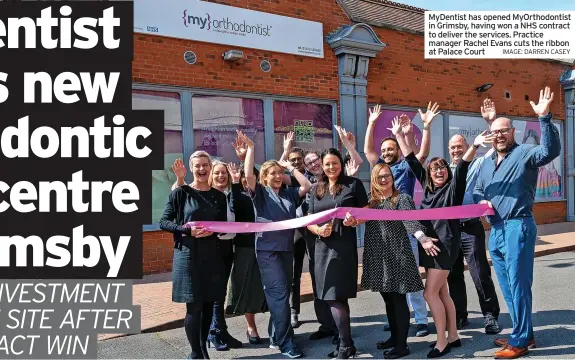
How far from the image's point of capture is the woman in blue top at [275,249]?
462 cm

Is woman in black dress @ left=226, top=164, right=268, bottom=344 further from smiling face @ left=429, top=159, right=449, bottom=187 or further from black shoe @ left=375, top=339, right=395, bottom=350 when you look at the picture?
smiling face @ left=429, top=159, right=449, bottom=187

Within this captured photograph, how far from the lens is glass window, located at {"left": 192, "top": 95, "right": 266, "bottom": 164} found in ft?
28.9

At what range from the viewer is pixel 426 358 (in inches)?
175

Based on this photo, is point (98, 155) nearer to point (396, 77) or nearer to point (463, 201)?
point (463, 201)

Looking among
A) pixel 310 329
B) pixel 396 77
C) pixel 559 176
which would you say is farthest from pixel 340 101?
pixel 559 176

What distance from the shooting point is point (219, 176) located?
4.64m

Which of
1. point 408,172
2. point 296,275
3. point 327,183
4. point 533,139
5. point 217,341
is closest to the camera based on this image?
point 327,183

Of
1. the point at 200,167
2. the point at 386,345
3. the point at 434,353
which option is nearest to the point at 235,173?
the point at 200,167

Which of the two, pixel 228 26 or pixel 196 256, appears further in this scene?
pixel 228 26

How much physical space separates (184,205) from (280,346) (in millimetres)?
1492

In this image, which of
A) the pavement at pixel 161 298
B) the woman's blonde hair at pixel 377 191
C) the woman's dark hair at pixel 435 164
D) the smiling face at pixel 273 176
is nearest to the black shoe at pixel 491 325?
the woman's dark hair at pixel 435 164

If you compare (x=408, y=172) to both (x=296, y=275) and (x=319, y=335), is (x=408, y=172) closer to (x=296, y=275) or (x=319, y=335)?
(x=296, y=275)

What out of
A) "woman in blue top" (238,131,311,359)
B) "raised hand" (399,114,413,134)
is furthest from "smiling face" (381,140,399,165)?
"woman in blue top" (238,131,311,359)

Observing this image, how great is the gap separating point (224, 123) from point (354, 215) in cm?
511
